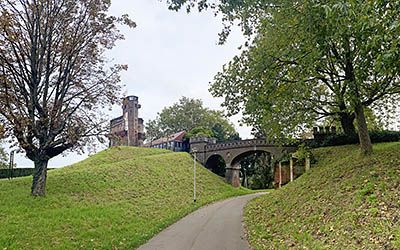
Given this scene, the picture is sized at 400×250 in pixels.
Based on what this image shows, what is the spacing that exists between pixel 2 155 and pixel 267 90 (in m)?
39.6

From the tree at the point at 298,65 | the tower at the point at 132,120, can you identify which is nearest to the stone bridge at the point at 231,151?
the tower at the point at 132,120

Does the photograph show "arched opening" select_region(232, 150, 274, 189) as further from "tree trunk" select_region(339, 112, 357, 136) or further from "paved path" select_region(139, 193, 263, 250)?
"paved path" select_region(139, 193, 263, 250)

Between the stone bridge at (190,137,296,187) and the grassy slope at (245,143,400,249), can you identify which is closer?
the grassy slope at (245,143,400,249)

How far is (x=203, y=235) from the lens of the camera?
12.4 metres

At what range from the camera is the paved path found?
10.5 meters

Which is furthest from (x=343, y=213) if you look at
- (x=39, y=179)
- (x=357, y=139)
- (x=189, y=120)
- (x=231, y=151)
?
(x=189, y=120)

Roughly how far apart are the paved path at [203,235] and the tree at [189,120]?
3934 centimetres

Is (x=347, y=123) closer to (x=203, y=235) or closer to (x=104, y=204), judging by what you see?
(x=203, y=235)

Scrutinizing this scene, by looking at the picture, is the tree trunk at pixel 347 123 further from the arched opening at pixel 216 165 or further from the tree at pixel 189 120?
the tree at pixel 189 120

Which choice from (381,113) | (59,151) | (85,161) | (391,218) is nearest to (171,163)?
(85,161)

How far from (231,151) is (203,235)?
85.4 feet

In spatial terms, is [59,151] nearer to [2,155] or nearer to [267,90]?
[267,90]

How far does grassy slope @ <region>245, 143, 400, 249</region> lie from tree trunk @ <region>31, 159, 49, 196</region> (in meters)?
10.1

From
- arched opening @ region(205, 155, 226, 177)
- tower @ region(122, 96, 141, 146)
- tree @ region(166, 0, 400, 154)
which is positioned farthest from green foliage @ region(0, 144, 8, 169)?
tree @ region(166, 0, 400, 154)
